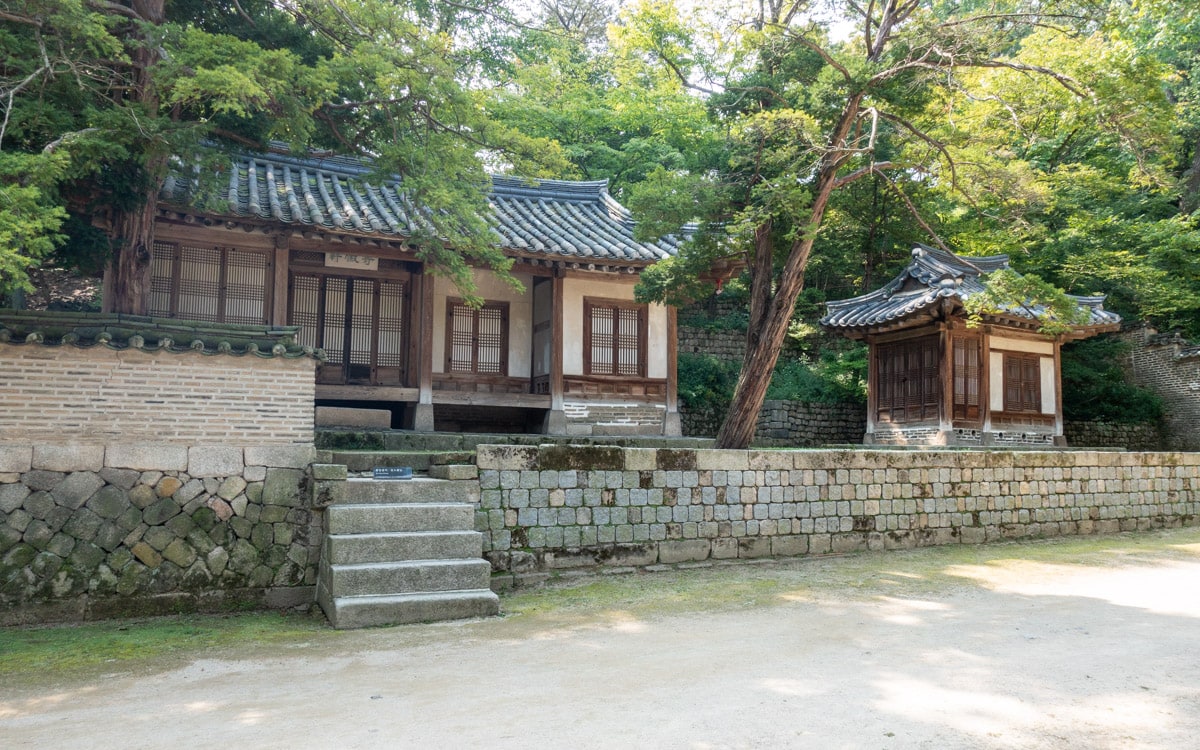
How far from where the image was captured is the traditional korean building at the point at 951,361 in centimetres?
1681

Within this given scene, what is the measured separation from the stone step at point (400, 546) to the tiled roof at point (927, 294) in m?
12.2

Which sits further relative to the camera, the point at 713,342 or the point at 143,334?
the point at 713,342

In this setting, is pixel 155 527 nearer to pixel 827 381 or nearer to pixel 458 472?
pixel 458 472

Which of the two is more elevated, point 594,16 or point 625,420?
point 594,16

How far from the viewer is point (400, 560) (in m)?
6.77

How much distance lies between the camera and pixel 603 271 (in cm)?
1362

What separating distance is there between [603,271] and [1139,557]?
8670mm

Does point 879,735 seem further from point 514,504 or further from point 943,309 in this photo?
point 943,309

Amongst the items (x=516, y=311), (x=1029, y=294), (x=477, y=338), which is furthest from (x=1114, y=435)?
(x=477, y=338)

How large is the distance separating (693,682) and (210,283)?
10.3m

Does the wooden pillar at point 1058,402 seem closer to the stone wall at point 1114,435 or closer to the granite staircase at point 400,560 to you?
the stone wall at point 1114,435

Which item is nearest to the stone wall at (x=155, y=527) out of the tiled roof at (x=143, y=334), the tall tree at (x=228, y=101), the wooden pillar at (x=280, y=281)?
the tiled roof at (x=143, y=334)

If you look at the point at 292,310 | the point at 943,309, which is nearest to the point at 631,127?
the point at 943,309

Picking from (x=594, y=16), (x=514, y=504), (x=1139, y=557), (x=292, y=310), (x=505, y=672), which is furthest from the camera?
(x=594, y=16)
